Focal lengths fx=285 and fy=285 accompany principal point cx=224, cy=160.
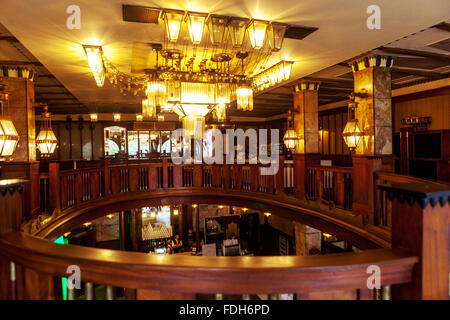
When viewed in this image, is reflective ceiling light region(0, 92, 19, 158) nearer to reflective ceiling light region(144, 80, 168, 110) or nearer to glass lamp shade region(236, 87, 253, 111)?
reflective ceiling light region(144, 80, 168, 110)

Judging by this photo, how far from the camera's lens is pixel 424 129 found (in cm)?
830

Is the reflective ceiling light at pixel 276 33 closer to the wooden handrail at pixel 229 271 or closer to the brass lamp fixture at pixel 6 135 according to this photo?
the wooden handrail at pixel 229 271

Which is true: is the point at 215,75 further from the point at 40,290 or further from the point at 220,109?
the point at 40,290

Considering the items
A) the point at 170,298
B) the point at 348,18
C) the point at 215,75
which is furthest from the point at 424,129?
the point at 170,298

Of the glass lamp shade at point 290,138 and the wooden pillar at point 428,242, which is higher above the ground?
the glass lamp shade at point 290,138

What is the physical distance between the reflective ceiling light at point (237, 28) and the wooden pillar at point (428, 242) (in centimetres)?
274

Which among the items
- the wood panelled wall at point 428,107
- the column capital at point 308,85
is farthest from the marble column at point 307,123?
the wood panelled wall at point 428,107

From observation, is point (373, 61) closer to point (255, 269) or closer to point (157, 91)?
point (157, 91)

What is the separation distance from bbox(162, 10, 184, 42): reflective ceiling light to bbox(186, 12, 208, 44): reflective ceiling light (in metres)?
0.11

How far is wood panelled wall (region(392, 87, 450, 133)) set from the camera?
770 centimetres

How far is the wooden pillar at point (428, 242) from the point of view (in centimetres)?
138

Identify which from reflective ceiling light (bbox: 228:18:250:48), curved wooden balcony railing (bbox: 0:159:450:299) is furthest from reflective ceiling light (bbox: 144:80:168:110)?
curved wooden balcony railing (bbox: 0:159:450:299)

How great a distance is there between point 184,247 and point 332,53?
34.9ft

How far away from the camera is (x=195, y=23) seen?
3447mm
